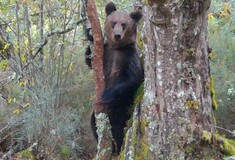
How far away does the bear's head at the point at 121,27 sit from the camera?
247 inches

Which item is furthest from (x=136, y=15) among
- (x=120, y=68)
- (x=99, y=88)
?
(x=99, y=88)

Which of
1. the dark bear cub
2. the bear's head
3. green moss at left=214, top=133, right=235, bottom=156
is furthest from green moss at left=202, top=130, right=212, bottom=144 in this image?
the bear's head

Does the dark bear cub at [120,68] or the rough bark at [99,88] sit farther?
the dark bear cub at [120,68]

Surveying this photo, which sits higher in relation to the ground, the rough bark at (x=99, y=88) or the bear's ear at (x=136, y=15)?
the bear's ear at (x=136, y=15)

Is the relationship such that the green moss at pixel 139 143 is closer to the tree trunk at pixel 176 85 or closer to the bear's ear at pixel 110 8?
the tree trunk at pixel 176 85

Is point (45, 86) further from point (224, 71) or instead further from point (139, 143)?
point (224, 71)

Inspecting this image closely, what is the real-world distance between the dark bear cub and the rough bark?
7.9 inches

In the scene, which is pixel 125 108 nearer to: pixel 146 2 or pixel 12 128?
pixel 146 2

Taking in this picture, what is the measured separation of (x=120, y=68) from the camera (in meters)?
6.29

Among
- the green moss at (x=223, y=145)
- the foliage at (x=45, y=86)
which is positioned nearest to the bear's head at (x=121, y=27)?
the foliage at (x=45, y=86)

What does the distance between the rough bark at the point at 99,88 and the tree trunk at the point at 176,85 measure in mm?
848

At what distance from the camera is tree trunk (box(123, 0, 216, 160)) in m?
4.14

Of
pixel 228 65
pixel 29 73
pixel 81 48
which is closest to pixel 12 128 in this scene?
pixel 29 73

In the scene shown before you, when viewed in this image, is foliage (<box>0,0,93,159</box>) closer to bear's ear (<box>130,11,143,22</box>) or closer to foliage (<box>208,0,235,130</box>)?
bear's ear (<box>130,11,143,22</box>)
